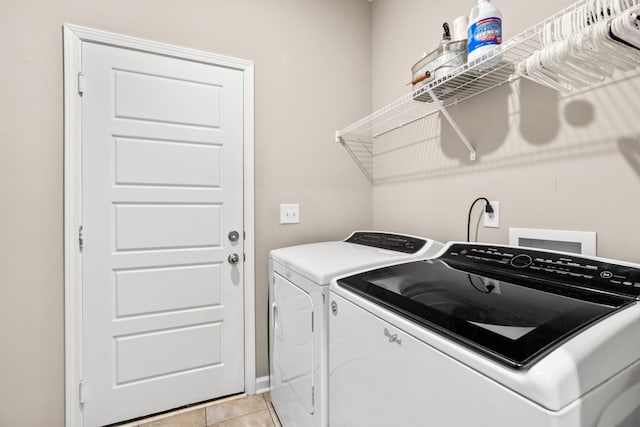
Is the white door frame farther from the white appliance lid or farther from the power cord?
the power cord

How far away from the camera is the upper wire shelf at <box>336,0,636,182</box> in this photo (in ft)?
3.52

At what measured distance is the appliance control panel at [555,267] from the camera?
2.83 feet

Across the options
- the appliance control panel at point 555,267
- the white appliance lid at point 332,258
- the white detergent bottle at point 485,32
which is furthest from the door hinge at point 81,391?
the white detergent bottle at point 485,32

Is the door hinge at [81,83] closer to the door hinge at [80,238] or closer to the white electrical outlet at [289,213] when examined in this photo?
the door hinge at [80,238]

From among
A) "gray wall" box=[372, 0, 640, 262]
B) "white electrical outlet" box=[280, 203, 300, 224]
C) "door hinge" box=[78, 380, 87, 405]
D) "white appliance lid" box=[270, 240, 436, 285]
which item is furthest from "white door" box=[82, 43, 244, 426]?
"gray wall" box=[372, 0, 640, 262]

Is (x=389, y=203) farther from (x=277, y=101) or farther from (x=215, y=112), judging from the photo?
(x=215, y=112)

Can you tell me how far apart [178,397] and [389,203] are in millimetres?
1814

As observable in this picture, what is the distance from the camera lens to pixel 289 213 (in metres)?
2.11

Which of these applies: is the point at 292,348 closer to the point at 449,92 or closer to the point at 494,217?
the point at 494,217

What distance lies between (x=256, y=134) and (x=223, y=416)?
5.63 ft

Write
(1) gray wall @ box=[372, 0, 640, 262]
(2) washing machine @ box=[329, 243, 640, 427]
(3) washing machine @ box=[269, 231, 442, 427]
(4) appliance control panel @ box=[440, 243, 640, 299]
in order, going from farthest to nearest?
(3) washing machine @ box=[269, 231, 442, 427] → (1) gray wall @ box=[372, 0, 640, 262] → (4) appliance control panel @ box=[440, 243, 640, 299] → (2) washing machine @ box=[329, 243, 640, 427]

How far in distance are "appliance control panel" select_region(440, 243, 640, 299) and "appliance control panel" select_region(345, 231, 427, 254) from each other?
0.74ft

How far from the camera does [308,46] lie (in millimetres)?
2162

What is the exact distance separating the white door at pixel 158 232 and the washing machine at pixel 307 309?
1.27ft
